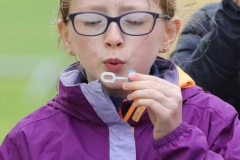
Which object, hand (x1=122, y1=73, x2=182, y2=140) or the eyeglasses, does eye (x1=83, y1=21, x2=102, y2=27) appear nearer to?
the eyeglasses

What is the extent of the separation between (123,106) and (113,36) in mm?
273

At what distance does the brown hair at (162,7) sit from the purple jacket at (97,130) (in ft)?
0.65

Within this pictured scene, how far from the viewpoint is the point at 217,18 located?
2.30 meters

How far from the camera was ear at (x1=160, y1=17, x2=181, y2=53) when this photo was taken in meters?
1.88

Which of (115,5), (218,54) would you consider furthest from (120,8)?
(218,54)

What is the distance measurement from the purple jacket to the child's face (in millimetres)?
66

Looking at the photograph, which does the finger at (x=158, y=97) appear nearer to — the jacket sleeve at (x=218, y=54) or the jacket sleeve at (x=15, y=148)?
the jacket sleeve at (x=15, y=148)

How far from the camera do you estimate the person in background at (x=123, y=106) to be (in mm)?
1615

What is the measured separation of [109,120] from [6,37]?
106 inches

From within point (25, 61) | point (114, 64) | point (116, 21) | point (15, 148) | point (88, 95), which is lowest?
point (25, 61)

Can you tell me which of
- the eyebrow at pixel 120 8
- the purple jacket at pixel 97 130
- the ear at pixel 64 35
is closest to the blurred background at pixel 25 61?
the ear at pixel 64 35

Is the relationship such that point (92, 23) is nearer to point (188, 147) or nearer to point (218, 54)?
point (188, 147)

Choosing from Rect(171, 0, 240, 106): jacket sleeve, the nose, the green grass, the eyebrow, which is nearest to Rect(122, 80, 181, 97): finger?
the nose

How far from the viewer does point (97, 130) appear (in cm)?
180
